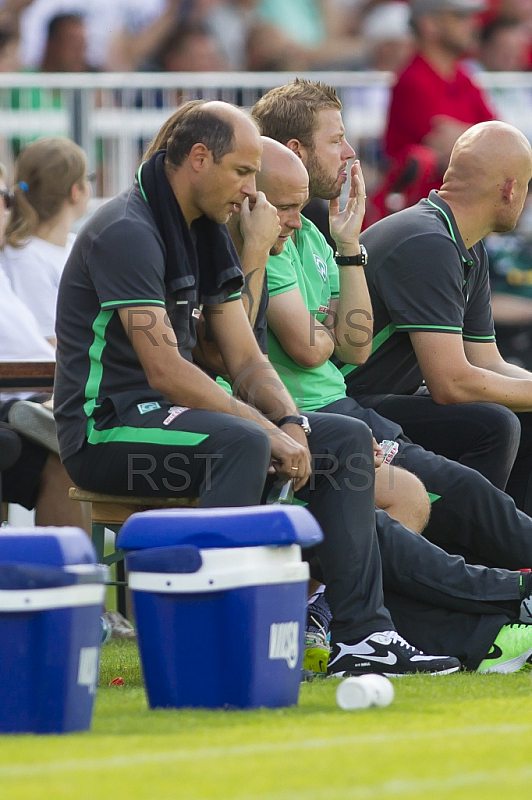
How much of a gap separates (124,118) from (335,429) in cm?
549

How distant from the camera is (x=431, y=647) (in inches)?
169

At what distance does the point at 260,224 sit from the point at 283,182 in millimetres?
253

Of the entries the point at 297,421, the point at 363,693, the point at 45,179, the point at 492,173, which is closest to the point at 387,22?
the point at 45,179

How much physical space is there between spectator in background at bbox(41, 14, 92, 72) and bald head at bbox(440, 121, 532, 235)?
484 centimetres

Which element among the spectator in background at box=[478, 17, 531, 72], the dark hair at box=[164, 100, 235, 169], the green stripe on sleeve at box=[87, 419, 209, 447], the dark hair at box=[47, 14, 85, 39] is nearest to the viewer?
the green stripe on sleeve at box=[87, 419, 209, 447]

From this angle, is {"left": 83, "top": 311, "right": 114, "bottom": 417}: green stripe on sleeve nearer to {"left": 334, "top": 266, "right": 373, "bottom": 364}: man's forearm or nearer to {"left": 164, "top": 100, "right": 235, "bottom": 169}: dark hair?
{"left": 164, "top": 100, "right": 235, "bottom": 169}: dark hair

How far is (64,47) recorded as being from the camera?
30.7 ft

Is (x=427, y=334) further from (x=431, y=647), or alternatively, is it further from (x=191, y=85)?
(x=191, y=85)

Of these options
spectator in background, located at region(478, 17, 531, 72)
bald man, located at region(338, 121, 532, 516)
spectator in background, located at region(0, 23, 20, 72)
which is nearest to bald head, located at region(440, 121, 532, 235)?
bald man, located at region(338, 121, 532, 516)

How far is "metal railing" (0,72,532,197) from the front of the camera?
8.89m

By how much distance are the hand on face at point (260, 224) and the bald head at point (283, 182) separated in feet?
0.49

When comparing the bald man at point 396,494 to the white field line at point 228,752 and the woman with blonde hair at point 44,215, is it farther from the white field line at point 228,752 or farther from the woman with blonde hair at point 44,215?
the woman with blonde hair at point 44,215

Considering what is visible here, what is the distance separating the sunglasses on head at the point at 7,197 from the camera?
18.7 ft

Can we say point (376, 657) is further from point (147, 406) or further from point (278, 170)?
point (278, 170)
